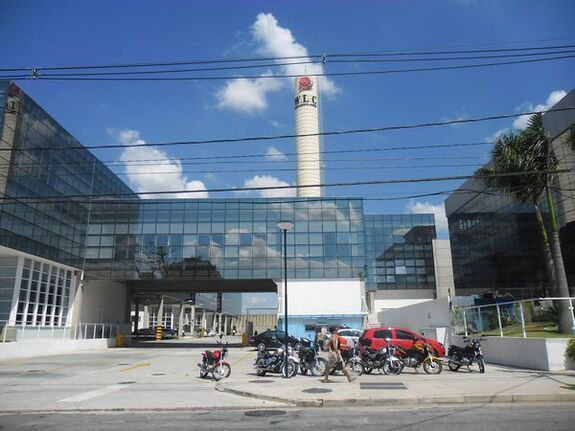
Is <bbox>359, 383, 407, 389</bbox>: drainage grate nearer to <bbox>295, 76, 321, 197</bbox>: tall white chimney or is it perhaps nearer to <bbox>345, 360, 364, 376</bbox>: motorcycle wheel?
<bbox>345, 360, 364, 376</bbox>: motorcycle wheel

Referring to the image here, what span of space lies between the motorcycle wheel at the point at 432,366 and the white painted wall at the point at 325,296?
27.8 meters

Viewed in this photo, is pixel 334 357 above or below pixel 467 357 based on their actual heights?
above

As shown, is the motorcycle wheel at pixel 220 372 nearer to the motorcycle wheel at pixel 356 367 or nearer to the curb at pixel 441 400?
the motorcycle wheel at pixel 356 367

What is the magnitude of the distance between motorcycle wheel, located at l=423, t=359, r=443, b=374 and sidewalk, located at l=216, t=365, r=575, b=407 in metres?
0.27

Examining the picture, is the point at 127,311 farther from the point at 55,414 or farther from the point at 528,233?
the point at 55,414

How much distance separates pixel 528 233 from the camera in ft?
154

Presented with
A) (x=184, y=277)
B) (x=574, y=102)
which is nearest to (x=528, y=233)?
(x=574, y=102)

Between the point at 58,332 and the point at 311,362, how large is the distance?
90.7ft

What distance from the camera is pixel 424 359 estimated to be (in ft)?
60.0

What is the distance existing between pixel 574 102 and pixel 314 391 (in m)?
32.6

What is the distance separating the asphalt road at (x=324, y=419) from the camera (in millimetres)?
8852

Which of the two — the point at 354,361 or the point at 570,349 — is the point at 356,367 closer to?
the point at 354,361

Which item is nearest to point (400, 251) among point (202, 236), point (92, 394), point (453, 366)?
point (202, 236)

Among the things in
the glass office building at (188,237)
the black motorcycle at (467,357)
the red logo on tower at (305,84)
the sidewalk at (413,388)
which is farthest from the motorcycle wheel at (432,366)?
the red logo on tower at (305,84)
